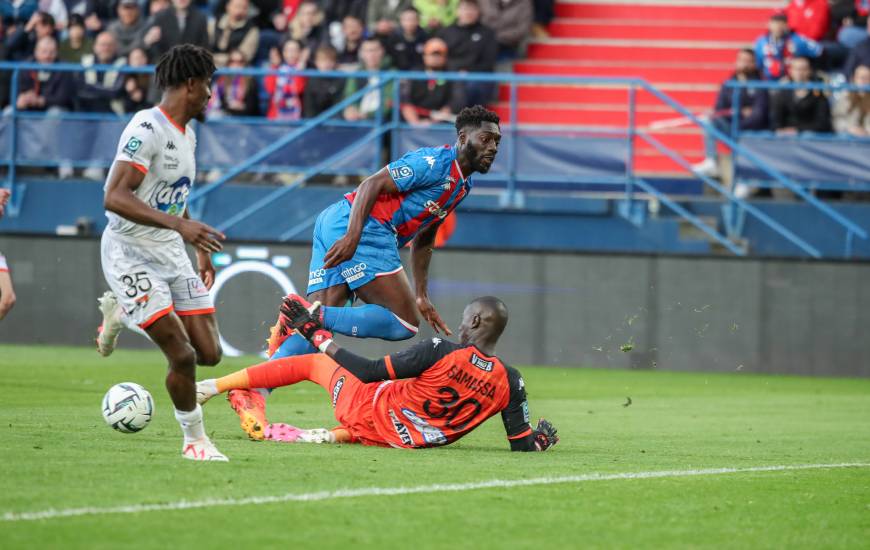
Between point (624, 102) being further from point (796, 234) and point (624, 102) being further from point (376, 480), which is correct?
point (376, 480)

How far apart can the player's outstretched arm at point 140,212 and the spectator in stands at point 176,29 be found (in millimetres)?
13360

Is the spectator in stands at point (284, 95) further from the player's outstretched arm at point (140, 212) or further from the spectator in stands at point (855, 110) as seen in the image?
the player's outstretched arm at point (140, 212)

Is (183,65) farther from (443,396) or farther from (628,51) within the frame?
(628,51)

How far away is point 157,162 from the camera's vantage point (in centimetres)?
772

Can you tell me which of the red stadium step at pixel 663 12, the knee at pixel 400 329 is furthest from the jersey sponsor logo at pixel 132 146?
the red stadium step at pixel 663 12

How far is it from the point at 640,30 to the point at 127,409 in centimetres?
1612

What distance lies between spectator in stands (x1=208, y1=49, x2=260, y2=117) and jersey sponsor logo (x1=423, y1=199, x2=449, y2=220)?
9.31 metres

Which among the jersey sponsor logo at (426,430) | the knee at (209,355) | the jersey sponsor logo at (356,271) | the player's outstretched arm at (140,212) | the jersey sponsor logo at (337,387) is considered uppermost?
the player's outstretched arm at (140,212)

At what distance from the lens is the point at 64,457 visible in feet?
24.5

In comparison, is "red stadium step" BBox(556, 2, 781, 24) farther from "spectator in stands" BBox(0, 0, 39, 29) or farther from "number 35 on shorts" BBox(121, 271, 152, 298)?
"number 35 on shorts" BBox(121, 271, 152, 298)

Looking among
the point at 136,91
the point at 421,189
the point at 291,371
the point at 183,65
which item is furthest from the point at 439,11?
the point at 183,65

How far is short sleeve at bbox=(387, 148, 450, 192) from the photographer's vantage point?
9.85m

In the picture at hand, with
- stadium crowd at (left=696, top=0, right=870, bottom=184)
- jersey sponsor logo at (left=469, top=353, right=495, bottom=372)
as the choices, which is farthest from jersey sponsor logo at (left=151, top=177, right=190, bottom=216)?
stadium crowd at (left=696, top=0, right=870, bottom=184)

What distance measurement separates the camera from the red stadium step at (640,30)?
74.3 ft
